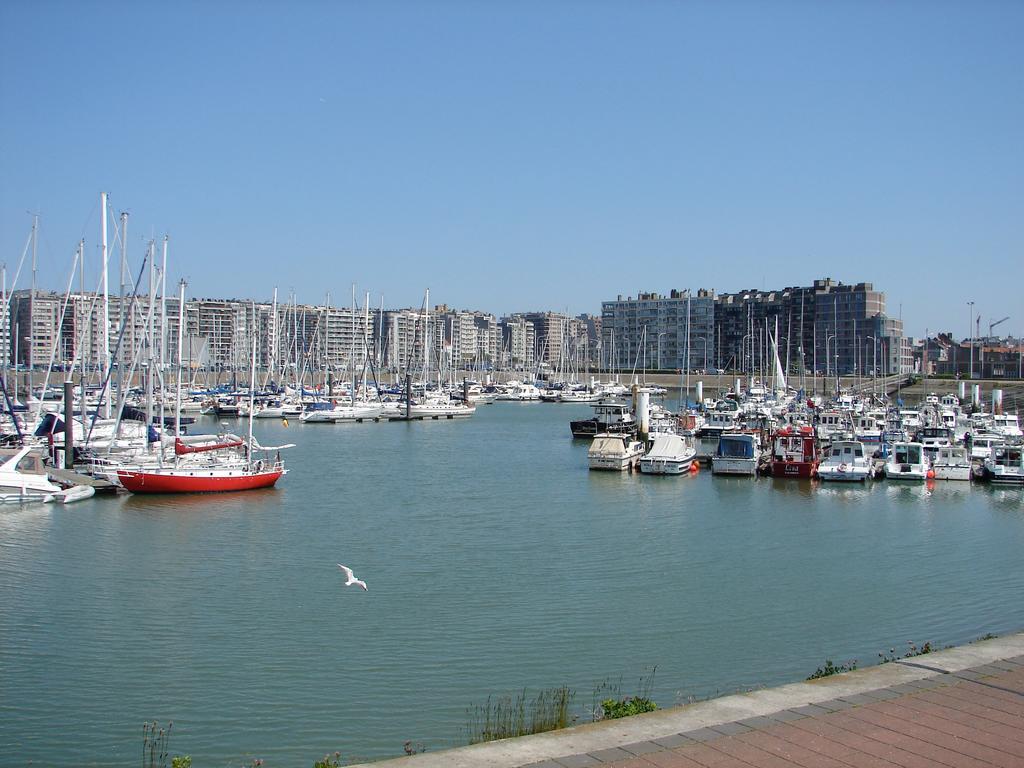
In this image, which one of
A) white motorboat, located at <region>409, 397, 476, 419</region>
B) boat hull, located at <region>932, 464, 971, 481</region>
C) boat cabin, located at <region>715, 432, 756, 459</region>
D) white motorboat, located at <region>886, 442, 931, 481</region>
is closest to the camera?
white motorboat, located at <region>886, 442, 931, 481</region>

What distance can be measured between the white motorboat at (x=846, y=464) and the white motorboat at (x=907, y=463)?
105 cm

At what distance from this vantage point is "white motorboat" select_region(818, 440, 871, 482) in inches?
1707

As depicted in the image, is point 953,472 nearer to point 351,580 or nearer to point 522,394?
point 351,580

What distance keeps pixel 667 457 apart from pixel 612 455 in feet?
8.87

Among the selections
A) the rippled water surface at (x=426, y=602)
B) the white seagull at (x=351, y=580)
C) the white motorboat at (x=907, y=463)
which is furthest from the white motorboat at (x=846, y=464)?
the white seagull at (x=351, y=580)

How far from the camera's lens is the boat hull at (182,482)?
3709cm

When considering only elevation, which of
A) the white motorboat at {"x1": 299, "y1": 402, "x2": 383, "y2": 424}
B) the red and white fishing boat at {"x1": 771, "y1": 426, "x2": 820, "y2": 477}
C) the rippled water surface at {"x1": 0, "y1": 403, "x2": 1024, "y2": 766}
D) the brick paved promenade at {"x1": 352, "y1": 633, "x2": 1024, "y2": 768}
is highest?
the white motorboat at {"x1": 299, "y1": 402, "x2": 383, "y2": 424}

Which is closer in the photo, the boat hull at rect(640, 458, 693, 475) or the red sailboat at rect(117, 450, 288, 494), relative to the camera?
the red sailboat at rect(117, 450, 288, 494)

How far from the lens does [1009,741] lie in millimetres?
9742

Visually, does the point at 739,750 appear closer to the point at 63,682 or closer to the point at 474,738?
the point at 474,738

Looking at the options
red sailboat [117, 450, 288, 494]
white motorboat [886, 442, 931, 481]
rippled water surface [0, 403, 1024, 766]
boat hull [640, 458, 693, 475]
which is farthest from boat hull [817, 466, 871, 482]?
red sailboat [117, 450, 288, 494]

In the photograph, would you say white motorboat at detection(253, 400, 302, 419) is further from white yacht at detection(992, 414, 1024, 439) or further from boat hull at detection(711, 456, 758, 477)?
white yacht at detection(992, 414, 1024, 439)

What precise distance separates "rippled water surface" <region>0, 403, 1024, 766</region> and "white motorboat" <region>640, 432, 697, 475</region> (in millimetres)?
5826

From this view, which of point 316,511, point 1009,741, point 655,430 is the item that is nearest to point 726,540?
point 316,511
